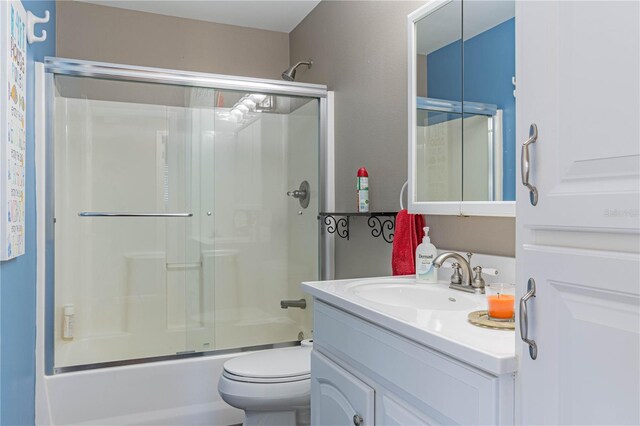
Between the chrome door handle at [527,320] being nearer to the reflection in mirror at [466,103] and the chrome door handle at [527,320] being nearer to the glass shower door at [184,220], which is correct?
the reflection in mirror at [466,103]

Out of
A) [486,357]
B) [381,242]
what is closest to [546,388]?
[486,357]

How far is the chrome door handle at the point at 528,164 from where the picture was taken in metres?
0.76

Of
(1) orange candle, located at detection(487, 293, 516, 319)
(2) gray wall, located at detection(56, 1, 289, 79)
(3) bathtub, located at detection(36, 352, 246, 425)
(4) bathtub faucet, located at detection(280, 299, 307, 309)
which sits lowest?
(3) bathtub, located at detection(36, 352, 246, 425)

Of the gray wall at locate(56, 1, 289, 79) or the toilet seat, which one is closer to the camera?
the toilet seat

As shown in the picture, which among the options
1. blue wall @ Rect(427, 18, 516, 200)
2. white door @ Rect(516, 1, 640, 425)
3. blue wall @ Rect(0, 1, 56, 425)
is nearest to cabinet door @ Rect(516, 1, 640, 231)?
white door @ Rect(516, 1, 640, 425)

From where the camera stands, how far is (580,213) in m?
0.68

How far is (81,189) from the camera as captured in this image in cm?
276

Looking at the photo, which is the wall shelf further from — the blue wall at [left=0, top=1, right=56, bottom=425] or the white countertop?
the blue wall at [left=0, top=1, right=56, bottom=425]

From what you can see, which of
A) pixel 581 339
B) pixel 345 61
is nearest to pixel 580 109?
pixel 581 339

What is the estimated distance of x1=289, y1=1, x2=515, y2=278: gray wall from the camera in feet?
5.66

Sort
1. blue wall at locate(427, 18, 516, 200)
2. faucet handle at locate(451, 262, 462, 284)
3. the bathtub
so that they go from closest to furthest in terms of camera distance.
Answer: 1. blue wall at locate(427, 18, 516, 200)
2. faucet handle at locate(451, 262, 462, 284)
3. the bathtub

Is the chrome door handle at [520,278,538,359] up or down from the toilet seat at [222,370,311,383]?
up

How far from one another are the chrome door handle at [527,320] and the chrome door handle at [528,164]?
136 millimetres

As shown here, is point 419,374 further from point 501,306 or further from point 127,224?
point 127,224
